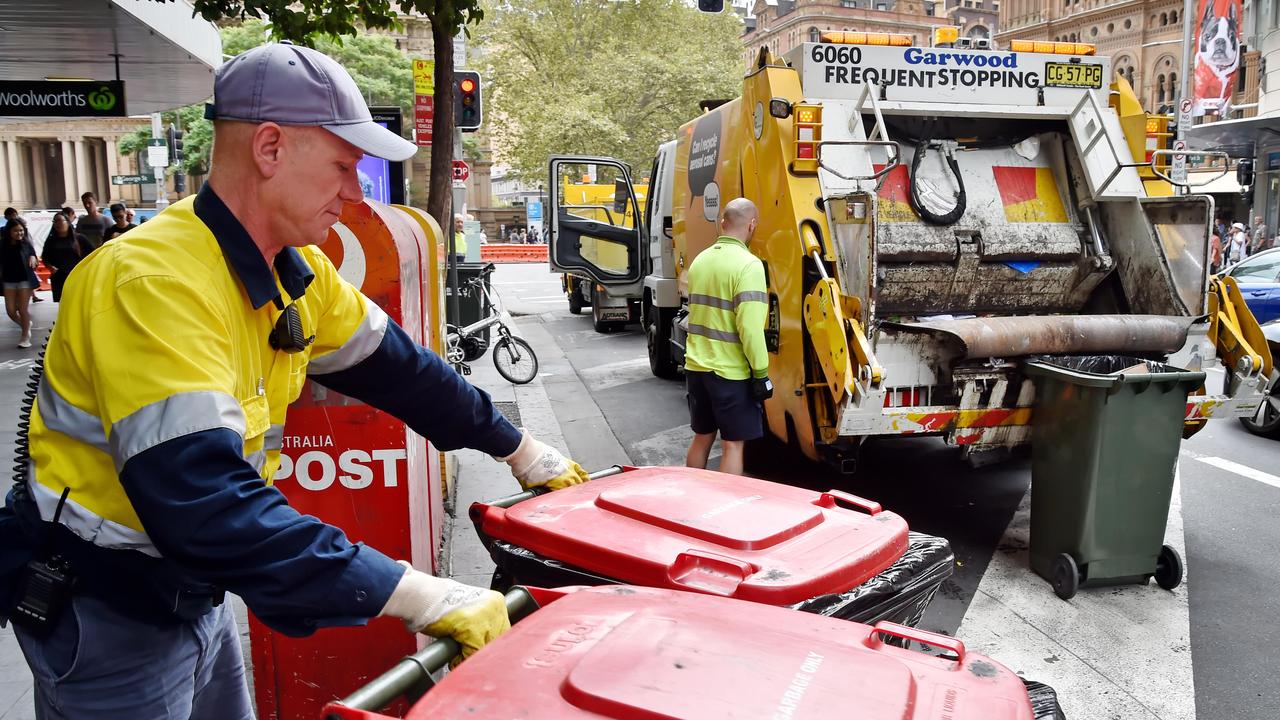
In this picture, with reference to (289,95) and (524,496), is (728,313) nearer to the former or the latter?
(524,496)

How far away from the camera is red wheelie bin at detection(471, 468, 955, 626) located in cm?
217

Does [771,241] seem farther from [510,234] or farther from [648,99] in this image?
[510,234]

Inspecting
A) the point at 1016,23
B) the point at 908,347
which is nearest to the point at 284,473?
the point at 908,347

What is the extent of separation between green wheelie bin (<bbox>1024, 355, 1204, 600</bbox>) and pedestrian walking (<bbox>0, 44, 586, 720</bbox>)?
3508 millimetres

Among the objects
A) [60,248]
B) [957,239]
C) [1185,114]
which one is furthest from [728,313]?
[1185,114]

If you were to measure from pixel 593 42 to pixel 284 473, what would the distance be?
37.9 metres

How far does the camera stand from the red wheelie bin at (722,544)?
7.13 ft

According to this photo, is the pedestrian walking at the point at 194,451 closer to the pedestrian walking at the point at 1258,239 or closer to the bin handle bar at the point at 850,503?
the bin handle bar at the point at 850,503

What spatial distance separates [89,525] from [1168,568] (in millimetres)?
4626

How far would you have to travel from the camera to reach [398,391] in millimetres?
2326

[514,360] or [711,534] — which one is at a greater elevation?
[711,534]

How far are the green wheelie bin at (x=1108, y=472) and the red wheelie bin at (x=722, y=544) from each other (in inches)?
81.8

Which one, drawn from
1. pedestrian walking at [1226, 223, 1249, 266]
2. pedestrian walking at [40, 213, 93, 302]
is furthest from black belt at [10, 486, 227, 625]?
pedestrian walking at [1226, 223, 1249, 266]

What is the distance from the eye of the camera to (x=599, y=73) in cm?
3519
